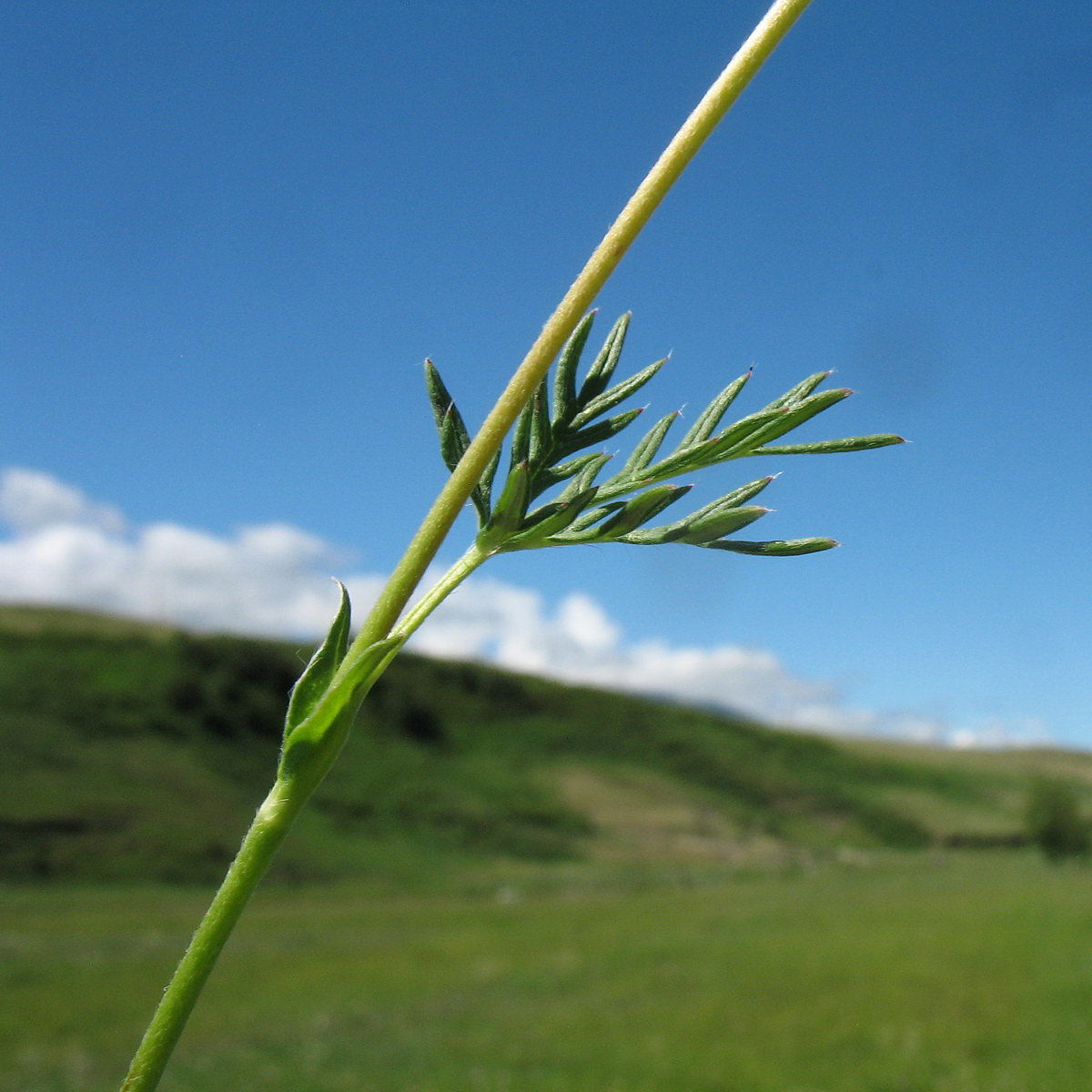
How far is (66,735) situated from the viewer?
35.3 m

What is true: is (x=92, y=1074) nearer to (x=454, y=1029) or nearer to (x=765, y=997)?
(x=454, y=1029)

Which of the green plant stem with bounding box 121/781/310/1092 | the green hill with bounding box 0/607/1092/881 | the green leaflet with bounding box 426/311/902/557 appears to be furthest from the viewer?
the green hill with bounding box 0/607/1092/881

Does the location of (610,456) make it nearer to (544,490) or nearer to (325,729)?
(544,490)

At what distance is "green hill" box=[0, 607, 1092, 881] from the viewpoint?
32281 millimetres

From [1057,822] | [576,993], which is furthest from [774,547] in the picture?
[1057,822]

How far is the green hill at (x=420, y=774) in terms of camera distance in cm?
3228

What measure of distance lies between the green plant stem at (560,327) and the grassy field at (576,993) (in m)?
13.2

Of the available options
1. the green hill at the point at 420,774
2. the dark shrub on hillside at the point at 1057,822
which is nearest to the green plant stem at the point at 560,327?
the green hill at the point at 420,774

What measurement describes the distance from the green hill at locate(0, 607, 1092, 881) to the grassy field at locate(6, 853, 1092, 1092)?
15.1ft

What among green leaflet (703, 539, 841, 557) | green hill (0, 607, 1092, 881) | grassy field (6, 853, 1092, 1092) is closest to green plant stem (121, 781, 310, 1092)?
green leaflet (703, 539, 841, 557)

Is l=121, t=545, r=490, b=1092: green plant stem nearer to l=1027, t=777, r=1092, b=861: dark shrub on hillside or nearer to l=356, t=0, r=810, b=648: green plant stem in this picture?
l=356, t=0, r=810, b=648: green plant stem

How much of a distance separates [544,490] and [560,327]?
0.17 m

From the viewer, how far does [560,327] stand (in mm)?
375

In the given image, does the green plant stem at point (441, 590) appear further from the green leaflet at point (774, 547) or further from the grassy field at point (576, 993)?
the grassy field at point (576, 993)
